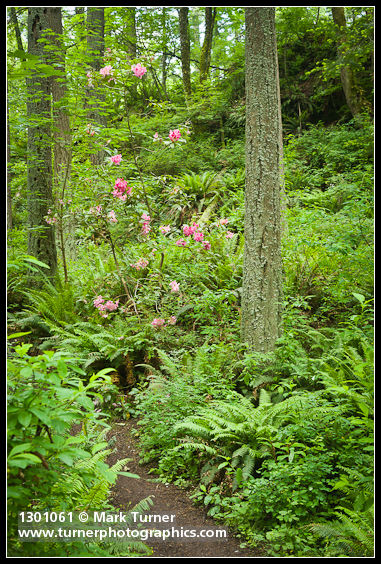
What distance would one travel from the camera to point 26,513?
1976mm

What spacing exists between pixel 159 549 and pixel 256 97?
168 inches

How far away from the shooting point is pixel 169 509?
10.5ft

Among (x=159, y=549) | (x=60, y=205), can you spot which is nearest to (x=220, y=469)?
(x=159, y=549)

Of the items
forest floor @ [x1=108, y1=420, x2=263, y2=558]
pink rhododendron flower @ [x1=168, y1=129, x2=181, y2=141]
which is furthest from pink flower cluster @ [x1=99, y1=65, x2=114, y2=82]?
forest floor @ [x1=108, y1=420, x2=263, y2=558]

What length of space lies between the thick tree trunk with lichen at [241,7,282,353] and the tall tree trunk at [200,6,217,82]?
904 cm

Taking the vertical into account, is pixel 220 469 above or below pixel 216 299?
below

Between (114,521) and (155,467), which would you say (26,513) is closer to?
(114,521)

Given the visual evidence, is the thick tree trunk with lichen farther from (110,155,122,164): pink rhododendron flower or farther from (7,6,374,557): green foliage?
(110,155,122,164): pink rhododendron flower

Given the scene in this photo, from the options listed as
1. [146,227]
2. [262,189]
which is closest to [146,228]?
[146,227]

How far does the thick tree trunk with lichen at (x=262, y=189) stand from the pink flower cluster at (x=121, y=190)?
1.79 m

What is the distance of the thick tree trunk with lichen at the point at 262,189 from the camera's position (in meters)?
4.33

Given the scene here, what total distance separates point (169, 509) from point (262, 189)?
128 inches

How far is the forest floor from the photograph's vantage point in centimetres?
261

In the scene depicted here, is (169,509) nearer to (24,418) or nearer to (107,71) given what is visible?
(24,418)
